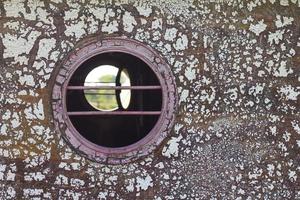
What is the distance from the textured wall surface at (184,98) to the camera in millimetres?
4125

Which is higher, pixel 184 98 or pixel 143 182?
pixel 184 98

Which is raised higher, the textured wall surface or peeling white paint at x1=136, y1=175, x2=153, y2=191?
the textured wall surface

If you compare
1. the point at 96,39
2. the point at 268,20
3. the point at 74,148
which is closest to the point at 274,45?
the point at 268,20

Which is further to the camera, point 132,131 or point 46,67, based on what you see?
point 132,131

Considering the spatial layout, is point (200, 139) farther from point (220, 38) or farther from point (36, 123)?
point (36, 123)

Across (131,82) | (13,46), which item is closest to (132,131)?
(131,82)

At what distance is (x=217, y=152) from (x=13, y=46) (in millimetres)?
1521

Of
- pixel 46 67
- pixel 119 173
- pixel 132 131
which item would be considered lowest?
pixel 119 173

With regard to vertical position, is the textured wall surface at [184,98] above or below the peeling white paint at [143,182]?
above

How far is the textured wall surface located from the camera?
13.5 feet

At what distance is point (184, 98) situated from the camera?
417 centimetres

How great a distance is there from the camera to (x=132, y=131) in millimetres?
5359

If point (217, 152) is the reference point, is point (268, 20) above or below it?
above

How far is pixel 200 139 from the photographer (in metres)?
4.20
